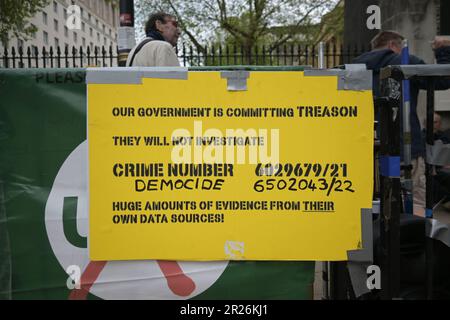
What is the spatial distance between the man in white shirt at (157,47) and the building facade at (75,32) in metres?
28.7

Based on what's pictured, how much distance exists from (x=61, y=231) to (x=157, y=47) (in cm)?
187

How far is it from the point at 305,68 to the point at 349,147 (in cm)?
51

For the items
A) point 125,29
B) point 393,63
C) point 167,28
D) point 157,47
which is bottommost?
point 393,63

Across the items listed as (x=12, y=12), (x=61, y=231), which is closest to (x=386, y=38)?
(x=61, y=231)

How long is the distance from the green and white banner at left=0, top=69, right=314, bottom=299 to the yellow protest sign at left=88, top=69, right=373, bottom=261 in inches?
Answer: 4.4

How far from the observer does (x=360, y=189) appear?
2.54 metres

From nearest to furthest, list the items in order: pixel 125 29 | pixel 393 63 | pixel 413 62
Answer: pixel 393 63
pixel 413 62
pixel 125 29

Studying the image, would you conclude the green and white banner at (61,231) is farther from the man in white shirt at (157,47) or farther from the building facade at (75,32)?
the building facade at (75,32)

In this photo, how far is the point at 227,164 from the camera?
8.23ft

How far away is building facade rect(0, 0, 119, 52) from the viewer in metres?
39.4

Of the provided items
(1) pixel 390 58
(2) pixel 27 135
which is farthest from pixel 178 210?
(1) pixel 390 58

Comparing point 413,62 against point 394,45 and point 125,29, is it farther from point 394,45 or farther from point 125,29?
point 125,29

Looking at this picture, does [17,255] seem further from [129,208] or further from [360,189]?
[360,189]

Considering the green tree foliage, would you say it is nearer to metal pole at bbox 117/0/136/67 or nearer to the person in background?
metal pole at bbox 117/0/136/67
